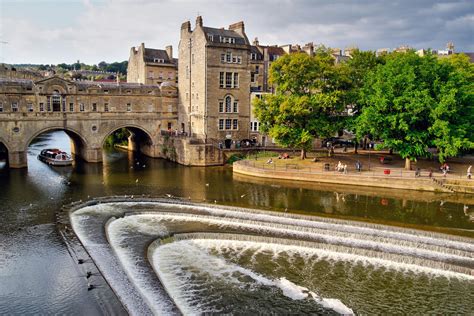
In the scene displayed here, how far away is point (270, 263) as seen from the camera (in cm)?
2530

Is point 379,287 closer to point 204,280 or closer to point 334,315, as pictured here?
point 334,315

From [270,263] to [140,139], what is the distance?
4824cm

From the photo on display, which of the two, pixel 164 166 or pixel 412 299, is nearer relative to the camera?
pixel 412 299

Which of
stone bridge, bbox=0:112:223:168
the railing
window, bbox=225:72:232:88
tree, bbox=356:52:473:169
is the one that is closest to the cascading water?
the railing

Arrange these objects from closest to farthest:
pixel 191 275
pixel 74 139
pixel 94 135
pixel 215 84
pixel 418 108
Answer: pixel 191 275
pixel 418 108
pixel 94 135
pixel 215 84
pixel 74 139

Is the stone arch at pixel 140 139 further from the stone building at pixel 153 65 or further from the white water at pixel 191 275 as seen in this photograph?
the white water at pixel 191 275

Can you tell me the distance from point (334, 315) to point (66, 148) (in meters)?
64.2

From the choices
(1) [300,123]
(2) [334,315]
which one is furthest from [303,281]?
(1) [300,123]

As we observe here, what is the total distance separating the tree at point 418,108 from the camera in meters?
43.9

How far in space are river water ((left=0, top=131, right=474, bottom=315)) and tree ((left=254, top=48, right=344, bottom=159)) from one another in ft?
22.5

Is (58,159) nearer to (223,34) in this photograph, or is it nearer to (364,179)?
(223,34)

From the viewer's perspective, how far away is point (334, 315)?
1998cm

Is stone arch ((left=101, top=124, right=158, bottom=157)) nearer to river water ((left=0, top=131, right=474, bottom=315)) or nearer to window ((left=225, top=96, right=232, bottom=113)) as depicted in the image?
window ((left=225, top=96, right=232, bottom=113))

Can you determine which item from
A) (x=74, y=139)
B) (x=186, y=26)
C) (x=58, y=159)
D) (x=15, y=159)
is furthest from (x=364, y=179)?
(x=15, y=159)
